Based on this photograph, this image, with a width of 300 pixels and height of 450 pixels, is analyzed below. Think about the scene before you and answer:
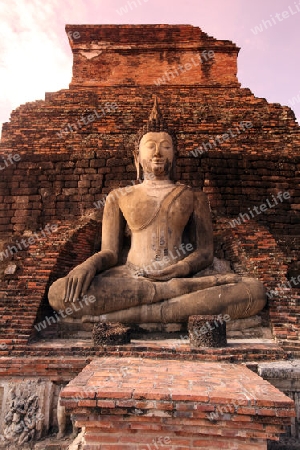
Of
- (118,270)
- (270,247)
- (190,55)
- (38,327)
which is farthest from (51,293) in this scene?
(190,55)

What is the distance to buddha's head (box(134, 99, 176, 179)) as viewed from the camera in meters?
5.54

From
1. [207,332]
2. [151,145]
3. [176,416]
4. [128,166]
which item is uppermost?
[128,166]

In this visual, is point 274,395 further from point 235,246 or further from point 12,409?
point 235,246

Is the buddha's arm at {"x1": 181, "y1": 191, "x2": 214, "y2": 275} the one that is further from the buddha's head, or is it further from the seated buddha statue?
the buddha's head

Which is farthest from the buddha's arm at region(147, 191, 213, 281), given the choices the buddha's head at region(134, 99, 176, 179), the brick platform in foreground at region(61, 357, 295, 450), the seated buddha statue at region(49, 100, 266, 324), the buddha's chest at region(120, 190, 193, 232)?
the brick platform in foreground at region(61, 357, 295, 450)

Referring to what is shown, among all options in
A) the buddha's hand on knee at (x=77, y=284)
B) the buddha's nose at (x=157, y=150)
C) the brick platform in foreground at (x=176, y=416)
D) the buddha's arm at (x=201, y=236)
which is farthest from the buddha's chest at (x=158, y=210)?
the brick platform in foreground at (x=176, y=416)

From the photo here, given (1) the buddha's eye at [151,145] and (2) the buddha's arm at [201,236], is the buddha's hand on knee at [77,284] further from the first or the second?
(1) the buddha's eye at [151,145]

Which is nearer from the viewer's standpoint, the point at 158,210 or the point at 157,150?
the point at 158,210

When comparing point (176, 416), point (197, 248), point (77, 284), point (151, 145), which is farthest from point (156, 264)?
point (176, 416)

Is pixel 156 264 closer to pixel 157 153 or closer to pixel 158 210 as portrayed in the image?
pixel 158 210

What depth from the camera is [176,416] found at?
7.95 feet

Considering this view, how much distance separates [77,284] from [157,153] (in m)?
2.26

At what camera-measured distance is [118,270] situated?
5.20 metres

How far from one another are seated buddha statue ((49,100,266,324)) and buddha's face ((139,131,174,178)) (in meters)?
0.01
